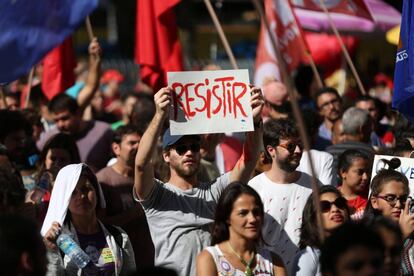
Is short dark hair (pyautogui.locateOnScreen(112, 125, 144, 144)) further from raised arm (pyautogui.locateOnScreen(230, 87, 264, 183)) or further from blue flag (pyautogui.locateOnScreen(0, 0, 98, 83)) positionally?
raised arm (pyautogui.locateOnScreen(230, 87, 264, 183))

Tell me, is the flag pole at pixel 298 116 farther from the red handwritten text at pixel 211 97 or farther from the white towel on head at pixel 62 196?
the white towel on head at pixel 62 196

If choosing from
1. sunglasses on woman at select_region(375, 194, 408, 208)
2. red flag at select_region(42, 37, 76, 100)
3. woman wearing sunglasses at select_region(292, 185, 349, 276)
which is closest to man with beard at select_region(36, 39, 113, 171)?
red flag at select_region(42, 37, 76, 100)

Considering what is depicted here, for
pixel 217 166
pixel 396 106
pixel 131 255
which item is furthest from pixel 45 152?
pixel 396 106

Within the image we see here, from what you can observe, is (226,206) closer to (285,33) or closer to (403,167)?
(403,167)

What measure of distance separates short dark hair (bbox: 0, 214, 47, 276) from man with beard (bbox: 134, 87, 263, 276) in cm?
201

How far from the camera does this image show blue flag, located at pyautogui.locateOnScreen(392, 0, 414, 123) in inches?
334

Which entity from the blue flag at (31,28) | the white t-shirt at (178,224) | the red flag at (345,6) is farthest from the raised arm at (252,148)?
the red flag at (345,6)

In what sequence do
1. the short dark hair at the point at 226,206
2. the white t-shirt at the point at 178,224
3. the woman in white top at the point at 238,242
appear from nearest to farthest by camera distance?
1. the woman in white top at the point at 238,242
2. the short dark hair at the point at 226,206
3. the white t-shirt at the point at 178,224

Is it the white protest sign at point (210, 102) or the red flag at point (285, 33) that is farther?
the red flag at point (285, 33)

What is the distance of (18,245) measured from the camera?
5.26 m

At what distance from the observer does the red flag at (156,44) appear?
11.5 m

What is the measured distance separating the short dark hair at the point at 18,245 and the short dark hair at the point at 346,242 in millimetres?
1165

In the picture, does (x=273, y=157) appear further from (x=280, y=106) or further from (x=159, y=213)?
(x=280, y=106)

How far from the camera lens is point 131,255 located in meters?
7.70
